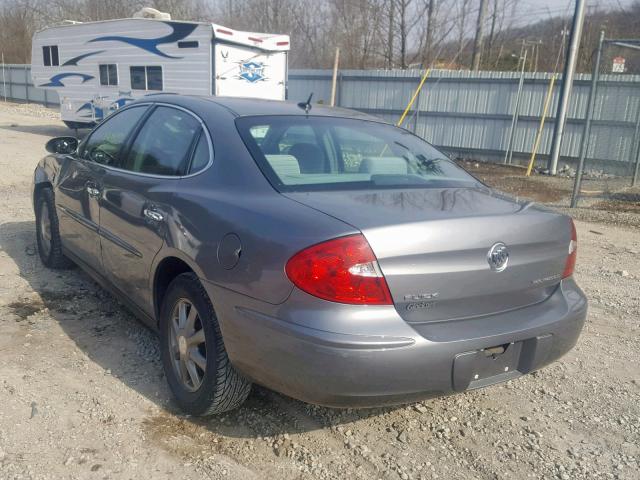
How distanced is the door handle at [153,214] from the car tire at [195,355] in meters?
0.35

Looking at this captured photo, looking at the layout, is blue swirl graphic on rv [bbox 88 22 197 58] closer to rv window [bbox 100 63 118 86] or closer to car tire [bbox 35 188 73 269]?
rv window [bbox 100 63 118 86]

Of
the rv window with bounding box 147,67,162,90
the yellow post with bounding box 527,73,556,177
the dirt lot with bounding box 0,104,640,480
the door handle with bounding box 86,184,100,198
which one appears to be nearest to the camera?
the dirt lot with bounding box 0,104,640,480

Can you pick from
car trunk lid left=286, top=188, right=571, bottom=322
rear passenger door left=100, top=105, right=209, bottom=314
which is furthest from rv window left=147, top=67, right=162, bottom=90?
car trunk lid left=286, top=188, right=571, bottom=322

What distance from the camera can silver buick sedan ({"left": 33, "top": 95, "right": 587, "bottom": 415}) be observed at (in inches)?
90.0

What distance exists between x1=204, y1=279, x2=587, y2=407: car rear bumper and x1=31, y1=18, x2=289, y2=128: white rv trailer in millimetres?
9912

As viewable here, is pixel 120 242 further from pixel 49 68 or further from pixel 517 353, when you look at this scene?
pixel 49 68

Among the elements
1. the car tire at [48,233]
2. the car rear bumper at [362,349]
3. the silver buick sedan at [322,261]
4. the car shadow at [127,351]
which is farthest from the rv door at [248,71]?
the car rear bumper at [362,349]

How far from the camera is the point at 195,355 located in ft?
9.53

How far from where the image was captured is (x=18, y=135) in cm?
1711

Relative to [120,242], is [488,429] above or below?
below

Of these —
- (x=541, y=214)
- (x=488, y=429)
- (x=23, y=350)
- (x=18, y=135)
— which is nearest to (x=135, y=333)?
(x=23, y=350)

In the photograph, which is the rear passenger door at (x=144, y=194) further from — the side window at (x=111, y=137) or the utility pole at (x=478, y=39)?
the utility pole at (x=478, y=39)

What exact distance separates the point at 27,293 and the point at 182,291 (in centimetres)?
227

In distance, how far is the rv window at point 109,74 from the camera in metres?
14.9
